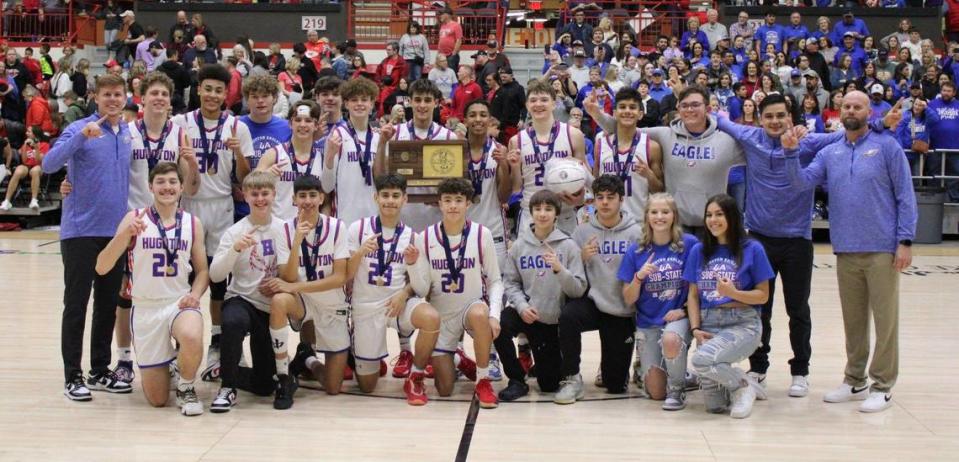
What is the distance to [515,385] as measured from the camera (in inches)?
265

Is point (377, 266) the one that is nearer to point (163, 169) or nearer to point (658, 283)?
point (163, 169)

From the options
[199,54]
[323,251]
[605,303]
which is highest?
[199,54]

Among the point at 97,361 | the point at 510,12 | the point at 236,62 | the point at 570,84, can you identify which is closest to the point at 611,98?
the point at 570,84

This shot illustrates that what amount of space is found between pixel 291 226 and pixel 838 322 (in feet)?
16.5

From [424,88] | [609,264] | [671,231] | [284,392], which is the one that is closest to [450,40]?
[424,88]

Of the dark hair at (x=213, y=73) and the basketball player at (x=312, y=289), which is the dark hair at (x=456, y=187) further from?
the dark hair at (x=213, y=73)

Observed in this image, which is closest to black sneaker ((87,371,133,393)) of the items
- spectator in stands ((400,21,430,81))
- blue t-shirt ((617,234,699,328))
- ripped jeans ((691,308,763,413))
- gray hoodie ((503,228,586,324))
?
gray hoodie ((503,228,586,324))

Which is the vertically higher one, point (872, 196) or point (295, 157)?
point (295, 157)

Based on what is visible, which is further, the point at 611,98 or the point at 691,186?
the point at 611,98

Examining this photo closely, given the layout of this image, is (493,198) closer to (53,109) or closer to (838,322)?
(838,322)

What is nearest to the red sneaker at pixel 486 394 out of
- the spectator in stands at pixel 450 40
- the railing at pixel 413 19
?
the spectator in stands at pixel 450 40

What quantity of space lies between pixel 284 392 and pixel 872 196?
3523 mm

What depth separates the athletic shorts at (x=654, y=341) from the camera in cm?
655

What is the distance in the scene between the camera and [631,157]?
7.08m
